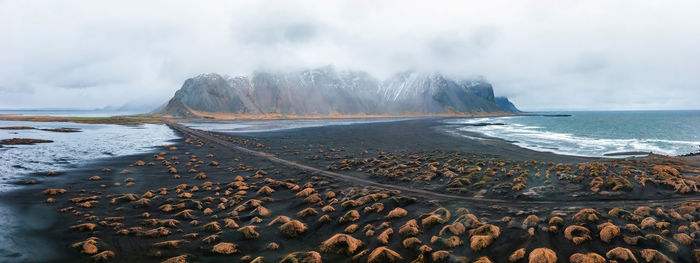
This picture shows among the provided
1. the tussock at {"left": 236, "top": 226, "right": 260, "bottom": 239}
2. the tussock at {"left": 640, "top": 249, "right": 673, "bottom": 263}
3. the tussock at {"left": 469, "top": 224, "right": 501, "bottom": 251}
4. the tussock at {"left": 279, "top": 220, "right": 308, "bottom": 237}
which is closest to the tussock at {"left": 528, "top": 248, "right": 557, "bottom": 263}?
the tussock at {"left": 469, "top": 224, "right": 501, "bottom": 251}

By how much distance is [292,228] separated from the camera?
723 inches

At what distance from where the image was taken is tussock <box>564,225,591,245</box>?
1527 centimetres

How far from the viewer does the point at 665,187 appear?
25375 mm

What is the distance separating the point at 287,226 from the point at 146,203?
12.4 meters

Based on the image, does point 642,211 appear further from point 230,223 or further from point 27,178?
point 27,178

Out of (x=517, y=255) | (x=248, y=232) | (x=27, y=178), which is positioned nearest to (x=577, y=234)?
(x=517, y=255)

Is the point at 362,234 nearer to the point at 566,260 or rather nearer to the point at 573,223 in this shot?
the point at 566,260

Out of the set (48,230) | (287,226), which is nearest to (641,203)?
(287,226)

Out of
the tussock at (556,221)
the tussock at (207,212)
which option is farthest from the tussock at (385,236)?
the tussock at (207,212)

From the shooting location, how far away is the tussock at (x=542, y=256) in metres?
13.6

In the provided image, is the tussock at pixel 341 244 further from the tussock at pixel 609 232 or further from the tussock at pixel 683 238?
the tussock at pixel 683 238

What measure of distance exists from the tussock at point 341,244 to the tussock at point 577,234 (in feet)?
35.4

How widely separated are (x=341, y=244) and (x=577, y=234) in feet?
40.5

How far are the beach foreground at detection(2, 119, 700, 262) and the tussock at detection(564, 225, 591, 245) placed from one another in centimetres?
7
